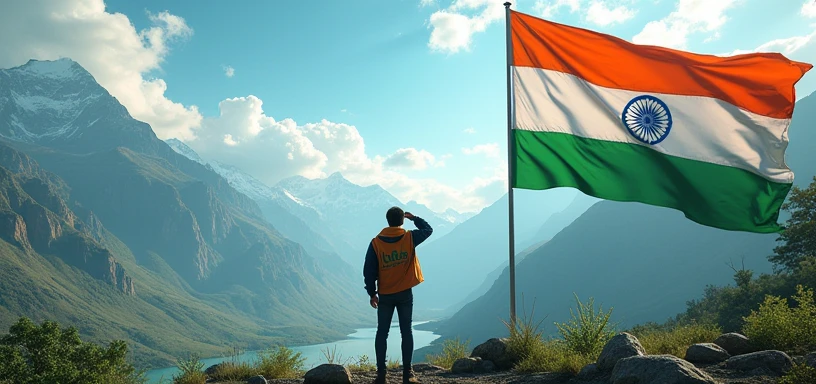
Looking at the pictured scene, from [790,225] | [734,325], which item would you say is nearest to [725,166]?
[790,225]

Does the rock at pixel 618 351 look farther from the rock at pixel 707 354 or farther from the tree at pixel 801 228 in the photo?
the tree at pixel 801 228

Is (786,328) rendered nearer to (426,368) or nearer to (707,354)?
(707,354)

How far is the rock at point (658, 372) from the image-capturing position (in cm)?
545

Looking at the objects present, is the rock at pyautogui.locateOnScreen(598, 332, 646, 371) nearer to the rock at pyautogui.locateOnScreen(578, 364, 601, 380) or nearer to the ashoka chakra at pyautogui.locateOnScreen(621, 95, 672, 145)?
the rock at pyautogui.locateOnScreen(578, 364, 601, 380)

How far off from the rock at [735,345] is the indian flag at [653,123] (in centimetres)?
198

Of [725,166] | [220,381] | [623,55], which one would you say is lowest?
[220,381]

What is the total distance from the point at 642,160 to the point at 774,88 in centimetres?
274

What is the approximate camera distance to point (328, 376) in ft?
25.8

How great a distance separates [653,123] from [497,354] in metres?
5.44

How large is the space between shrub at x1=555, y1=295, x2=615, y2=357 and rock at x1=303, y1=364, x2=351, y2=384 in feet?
12.4

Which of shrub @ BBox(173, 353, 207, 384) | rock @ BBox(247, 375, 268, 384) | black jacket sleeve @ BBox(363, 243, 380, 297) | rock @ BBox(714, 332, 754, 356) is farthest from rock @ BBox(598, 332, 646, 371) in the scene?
shrub @ BBox(173, 353, 207, 384)

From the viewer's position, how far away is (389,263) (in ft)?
25.1

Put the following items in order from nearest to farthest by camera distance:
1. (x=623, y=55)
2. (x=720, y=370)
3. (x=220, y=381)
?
(x=720, y=370) → (x=220, y=381) → (x=623, y=55)

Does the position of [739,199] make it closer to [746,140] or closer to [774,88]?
[746,140]
